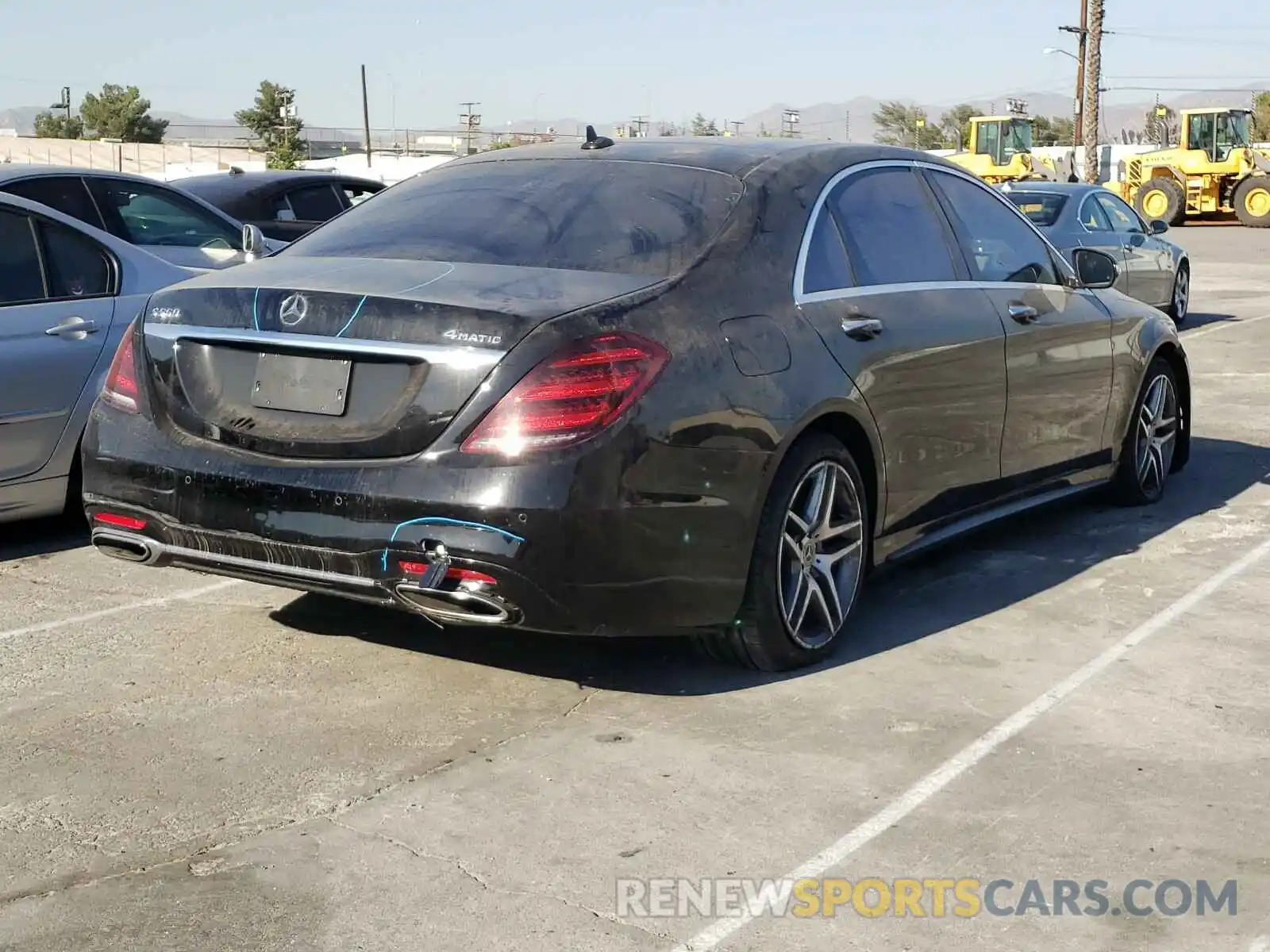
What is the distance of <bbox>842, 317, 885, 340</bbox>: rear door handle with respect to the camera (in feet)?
16.3

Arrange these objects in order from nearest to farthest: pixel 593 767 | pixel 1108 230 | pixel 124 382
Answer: pixel 593 767 < pixel 124 382 < pixel 1108 230

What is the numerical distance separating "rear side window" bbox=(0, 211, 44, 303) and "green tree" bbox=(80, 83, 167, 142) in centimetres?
10046

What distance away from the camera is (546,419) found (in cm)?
408

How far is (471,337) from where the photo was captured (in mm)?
4105

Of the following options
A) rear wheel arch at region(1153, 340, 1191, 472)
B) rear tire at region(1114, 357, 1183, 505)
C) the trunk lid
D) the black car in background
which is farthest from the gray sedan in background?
the black car in background

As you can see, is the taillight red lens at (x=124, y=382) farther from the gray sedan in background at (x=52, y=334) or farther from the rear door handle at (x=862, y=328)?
the rear door handle at (x=862, y=328)

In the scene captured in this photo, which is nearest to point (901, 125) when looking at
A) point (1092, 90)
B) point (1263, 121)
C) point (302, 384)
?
point (1263, 121)

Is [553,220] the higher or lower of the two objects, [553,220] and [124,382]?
the higher

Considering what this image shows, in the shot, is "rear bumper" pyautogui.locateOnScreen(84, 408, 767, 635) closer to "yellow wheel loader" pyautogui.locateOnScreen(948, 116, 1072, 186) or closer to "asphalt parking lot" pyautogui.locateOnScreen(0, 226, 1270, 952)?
"asphalt parking lot" pyautogui.locateOnScreen(0, 226, 1270, 952)

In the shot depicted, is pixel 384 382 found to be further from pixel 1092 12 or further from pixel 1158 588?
pixel 1092 12

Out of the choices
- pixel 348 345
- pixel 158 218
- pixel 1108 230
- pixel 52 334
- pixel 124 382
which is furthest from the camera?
pixel 1108 230

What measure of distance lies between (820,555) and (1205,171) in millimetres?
36906

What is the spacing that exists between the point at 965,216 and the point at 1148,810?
9.06 feet

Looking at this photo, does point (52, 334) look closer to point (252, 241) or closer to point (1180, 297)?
point (252, 241)
